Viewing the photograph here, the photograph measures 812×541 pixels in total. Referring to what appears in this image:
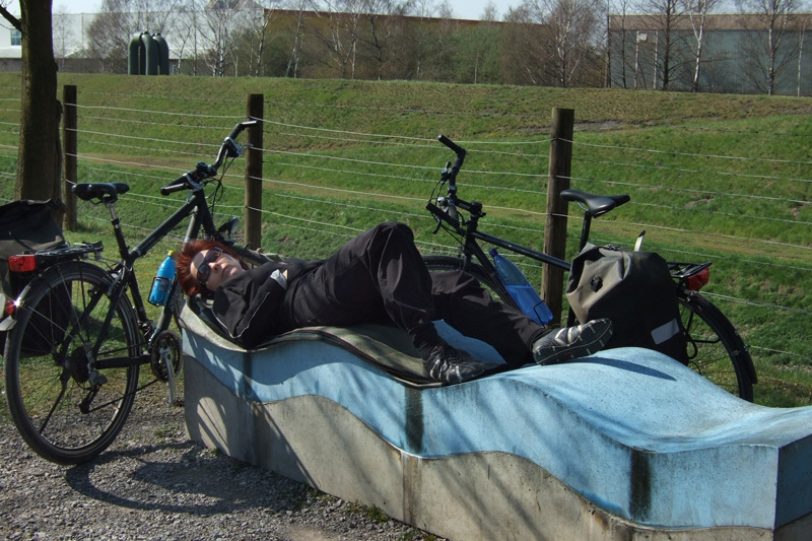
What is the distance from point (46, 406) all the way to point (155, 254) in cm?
639

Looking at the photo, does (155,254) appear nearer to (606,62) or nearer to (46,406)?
(46,406)

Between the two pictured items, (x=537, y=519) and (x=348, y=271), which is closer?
(x=537, y=519)

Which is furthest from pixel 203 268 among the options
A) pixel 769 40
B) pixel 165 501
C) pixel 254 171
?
pixel 769 40

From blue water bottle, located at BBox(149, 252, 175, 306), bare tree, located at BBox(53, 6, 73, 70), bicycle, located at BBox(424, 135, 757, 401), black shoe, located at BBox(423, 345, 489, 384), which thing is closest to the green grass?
bicycle, located at BBox(424, 135, 757, 401)

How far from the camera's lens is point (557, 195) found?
7398mm

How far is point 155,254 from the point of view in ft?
37.3

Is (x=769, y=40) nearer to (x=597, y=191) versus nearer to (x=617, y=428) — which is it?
(x=597, y=191)

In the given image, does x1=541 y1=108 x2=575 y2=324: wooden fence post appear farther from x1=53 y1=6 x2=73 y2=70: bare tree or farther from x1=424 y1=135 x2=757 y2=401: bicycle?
x1=53 y1=6 x2=73 y2=70: bare tree

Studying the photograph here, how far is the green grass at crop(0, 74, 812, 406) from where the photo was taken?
10328 mm

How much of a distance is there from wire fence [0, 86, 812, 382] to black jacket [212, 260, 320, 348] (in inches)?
150

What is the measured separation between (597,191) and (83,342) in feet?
37.2

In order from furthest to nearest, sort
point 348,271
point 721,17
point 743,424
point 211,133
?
point 721,17, point 211,133, point 348,271, point 743,424

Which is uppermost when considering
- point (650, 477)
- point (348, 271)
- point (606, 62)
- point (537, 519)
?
point (606, 62)

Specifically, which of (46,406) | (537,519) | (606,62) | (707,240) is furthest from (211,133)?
(537,519)
